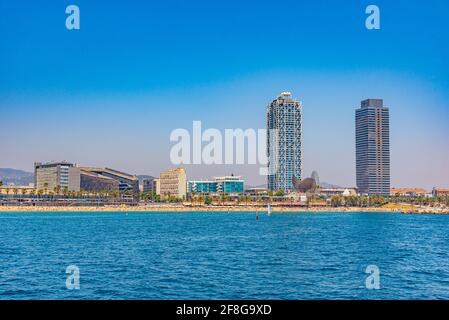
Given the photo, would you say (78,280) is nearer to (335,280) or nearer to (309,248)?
(335,280)

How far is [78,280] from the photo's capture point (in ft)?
99.1

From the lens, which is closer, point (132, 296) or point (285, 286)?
point (132, 296)

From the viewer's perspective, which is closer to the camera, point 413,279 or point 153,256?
point 413,279

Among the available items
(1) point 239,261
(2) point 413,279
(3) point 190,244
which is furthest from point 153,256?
(2) point 413,279
